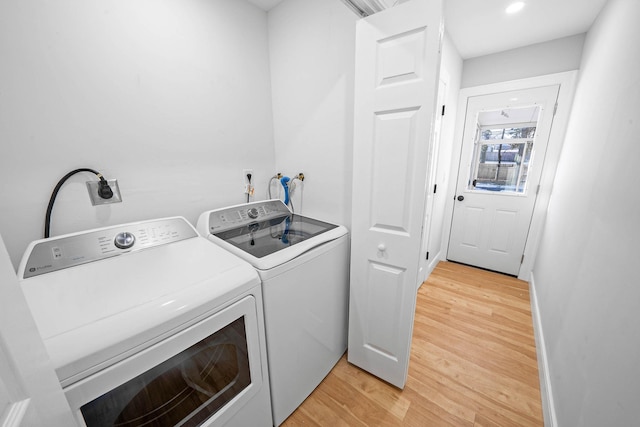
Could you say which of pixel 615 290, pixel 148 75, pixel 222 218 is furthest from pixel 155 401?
pixel 615 290

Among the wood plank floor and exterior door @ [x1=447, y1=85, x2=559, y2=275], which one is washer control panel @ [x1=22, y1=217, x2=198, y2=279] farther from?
exterior door @ [x1=447, y1=85, x2=559, y2=275]

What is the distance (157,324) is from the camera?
0.66m

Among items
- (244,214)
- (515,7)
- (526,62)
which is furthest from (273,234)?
(526,62)

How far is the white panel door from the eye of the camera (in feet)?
3.27

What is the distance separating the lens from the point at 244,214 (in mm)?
1548

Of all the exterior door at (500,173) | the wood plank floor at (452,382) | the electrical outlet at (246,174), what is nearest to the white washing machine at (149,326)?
the wood plank floor at (452,382)

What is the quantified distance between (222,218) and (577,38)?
3.35m

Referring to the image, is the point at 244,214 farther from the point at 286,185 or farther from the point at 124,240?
the point at 124,240

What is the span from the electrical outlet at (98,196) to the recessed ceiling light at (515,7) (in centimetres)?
278

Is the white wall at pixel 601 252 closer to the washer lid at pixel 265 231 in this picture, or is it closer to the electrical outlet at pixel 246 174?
the washer lid at pixel 265 231

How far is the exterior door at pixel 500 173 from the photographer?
7.74 feet

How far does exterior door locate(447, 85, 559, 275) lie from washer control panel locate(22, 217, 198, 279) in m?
3.00

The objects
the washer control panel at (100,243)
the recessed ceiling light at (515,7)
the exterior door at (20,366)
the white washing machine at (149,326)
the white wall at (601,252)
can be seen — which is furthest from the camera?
the recessed ceiling light at (515,7)

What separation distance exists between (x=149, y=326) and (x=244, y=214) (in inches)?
37.6
